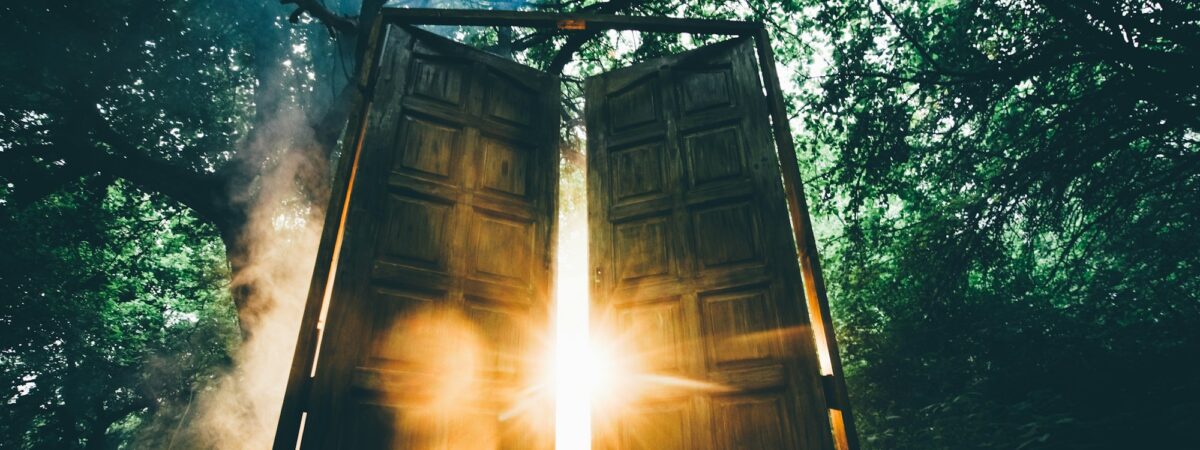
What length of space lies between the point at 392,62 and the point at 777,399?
3613 mm

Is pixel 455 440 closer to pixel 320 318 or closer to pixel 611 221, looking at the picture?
pixel 320 318

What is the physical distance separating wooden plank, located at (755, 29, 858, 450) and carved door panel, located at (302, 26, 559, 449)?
1.74m

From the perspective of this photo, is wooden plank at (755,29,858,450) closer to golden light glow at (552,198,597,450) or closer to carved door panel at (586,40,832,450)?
carved door panel at (586,40,832,450)

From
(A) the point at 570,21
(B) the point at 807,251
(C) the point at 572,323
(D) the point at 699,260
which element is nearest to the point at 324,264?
(D) the point at 699,260

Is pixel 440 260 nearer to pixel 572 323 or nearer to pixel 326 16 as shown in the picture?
pixel 326 16

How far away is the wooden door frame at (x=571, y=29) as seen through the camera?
257cm

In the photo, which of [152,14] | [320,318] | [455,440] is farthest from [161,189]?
[455,440]

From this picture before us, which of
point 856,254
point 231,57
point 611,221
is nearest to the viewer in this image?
point 611,221

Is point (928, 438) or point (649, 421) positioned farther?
point (928, 438)

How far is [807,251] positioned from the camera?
297 cm

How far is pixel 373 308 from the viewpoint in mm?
2900

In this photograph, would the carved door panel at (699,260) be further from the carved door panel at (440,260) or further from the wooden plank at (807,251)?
the carved door panel at (440,260)

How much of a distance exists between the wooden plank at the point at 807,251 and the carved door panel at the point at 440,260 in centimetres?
174

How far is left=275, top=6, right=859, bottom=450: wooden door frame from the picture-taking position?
2.57m
